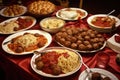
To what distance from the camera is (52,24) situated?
7.74 feet

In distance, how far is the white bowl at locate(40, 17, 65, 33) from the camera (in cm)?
224

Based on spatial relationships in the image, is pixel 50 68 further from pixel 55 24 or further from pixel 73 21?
pixel 73 21

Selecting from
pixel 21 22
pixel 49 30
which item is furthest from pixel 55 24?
pixel 21 22

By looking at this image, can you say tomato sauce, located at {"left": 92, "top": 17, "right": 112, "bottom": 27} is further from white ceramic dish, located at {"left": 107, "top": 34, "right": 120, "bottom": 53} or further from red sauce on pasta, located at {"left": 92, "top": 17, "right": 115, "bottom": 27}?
white ceramic dish, located at {"left": 107, "top": 34, "right": 120, "bottom": 53}

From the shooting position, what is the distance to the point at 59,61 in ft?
5.68

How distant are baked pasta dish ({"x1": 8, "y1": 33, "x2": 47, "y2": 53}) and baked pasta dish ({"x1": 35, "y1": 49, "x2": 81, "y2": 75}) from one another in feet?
0.74

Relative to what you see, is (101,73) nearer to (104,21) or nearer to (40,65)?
(40,65)

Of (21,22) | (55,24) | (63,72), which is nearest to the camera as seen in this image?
(63,72)

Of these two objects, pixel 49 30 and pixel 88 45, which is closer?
pixel 88 45

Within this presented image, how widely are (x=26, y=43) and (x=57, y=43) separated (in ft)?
1.04

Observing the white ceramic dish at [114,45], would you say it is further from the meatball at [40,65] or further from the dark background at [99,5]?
the dark background at [99,5]

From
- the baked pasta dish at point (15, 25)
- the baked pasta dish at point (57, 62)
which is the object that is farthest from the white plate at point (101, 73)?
the baked pasta dish at point (15, 25)

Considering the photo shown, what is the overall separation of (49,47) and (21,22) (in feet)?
2.44

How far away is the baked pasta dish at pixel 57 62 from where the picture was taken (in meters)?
1.66
